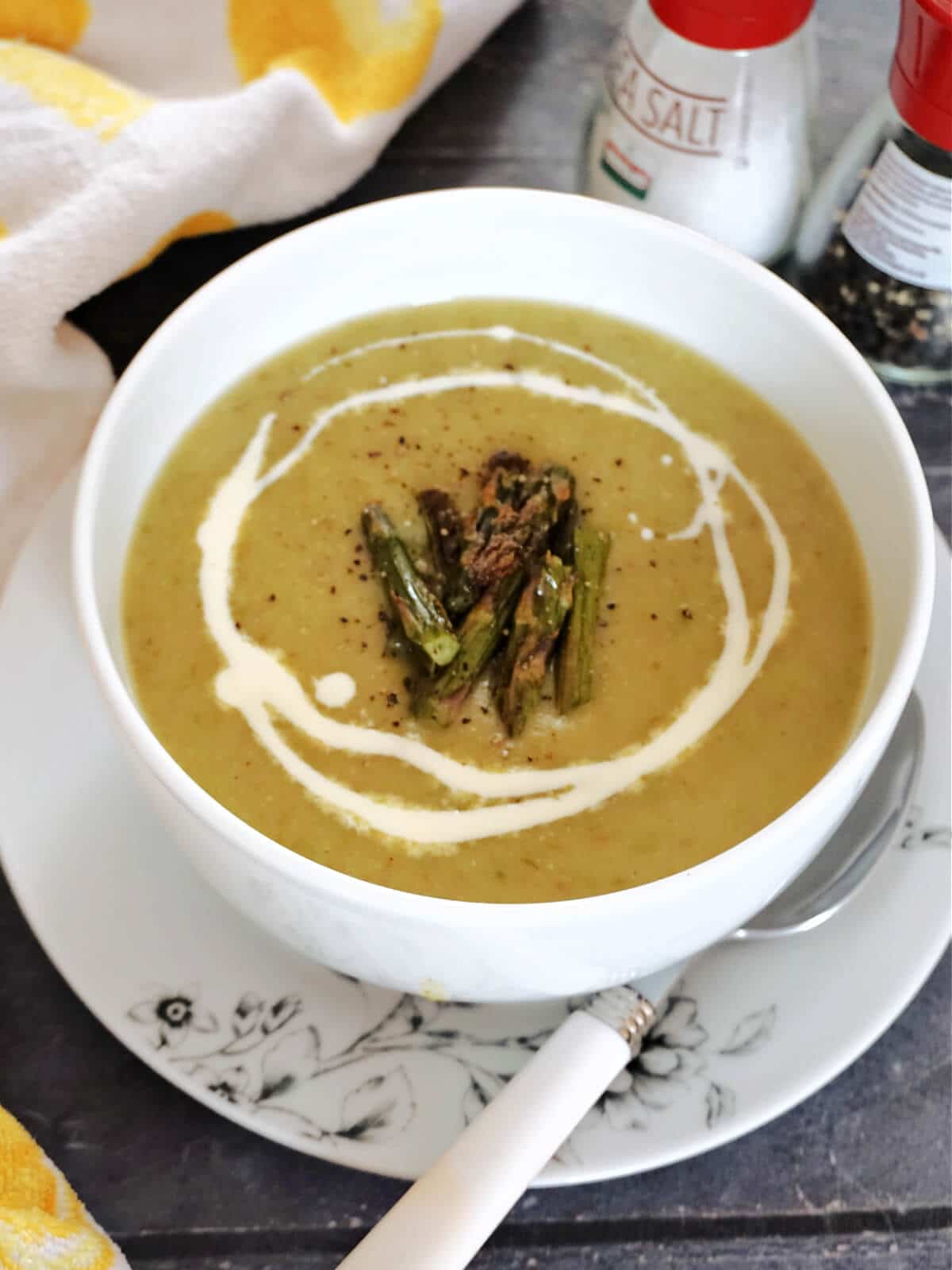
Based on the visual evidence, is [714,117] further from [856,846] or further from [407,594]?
[856,846]

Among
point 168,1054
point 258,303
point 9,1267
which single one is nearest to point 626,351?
point 258,303

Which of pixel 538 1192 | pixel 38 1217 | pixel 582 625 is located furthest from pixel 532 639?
pixel 38 1217

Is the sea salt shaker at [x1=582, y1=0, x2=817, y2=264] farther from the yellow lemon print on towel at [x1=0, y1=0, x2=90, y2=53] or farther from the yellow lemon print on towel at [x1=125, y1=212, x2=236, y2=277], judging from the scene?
the yellow lemon print on towel at [x1=0, y1=0, x2=90, y2=53]

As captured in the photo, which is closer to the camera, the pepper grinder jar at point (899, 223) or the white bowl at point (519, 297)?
the white bowl at point (519, 297)

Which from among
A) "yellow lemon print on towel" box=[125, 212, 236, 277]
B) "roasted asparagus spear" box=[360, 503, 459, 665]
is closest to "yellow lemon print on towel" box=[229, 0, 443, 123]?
"yellow lemon print on towel" box=[125, 212, 236, 277]

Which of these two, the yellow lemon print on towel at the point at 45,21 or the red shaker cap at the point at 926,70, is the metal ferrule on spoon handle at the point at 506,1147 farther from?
the yellow lemon print on towel at the point at 45,21

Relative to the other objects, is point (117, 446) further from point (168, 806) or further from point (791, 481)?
point (791, 481)

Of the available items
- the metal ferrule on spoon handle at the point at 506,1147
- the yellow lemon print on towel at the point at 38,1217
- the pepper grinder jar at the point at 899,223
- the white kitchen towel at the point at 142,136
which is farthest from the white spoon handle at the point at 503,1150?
the pepper grinder jar at the point at 899,223

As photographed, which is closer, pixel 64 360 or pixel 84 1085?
pixel 84 1085
